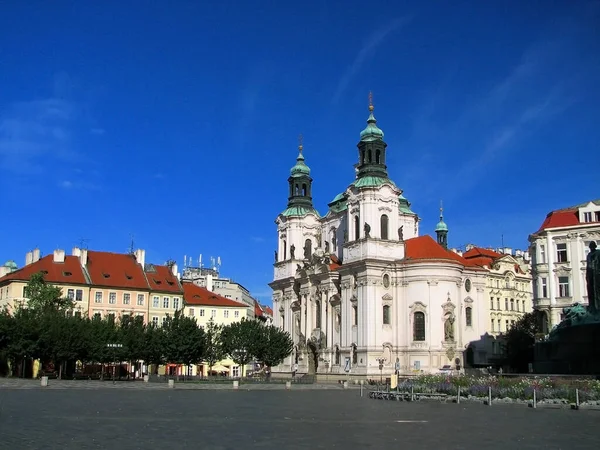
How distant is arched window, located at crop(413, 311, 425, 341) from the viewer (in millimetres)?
74812

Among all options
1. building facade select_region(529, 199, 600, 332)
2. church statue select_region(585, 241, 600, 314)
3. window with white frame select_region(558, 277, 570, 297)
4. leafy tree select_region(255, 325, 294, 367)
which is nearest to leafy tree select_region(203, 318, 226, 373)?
leafy tree select_region(255, 325, 294, 367)

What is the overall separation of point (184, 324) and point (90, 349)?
8.79 meters

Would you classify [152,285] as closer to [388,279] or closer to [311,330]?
[311,330]

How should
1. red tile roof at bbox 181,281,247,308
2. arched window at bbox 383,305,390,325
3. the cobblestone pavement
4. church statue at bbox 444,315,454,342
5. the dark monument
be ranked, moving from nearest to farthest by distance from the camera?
the cobblestone pavement < the dark monument < church statue at bbox 444,315,454,342 < arched window at bbox 383,305,390,325 < red tile roof at bbox 181,281,247,308

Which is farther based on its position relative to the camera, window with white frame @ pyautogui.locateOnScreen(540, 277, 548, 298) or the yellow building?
the yellow building

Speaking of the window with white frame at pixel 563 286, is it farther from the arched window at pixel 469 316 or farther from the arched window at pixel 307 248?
the arched window at pixel 307 248

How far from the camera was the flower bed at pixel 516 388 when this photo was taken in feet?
96.4

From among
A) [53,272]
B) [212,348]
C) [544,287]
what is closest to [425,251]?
[544,287]

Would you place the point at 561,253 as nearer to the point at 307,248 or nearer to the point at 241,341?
the point at 241,341

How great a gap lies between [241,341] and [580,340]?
48.5m

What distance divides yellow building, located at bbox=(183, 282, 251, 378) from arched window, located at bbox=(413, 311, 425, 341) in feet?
90.3

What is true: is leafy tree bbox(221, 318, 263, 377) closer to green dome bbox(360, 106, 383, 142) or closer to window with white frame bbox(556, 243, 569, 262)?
green dome bbox(360, 106, 383, 142)

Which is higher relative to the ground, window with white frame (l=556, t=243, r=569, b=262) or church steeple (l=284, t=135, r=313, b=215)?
church steeple (l=284, t=135, r=313, b=215)

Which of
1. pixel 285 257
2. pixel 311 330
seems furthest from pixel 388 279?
pixel 285 257
